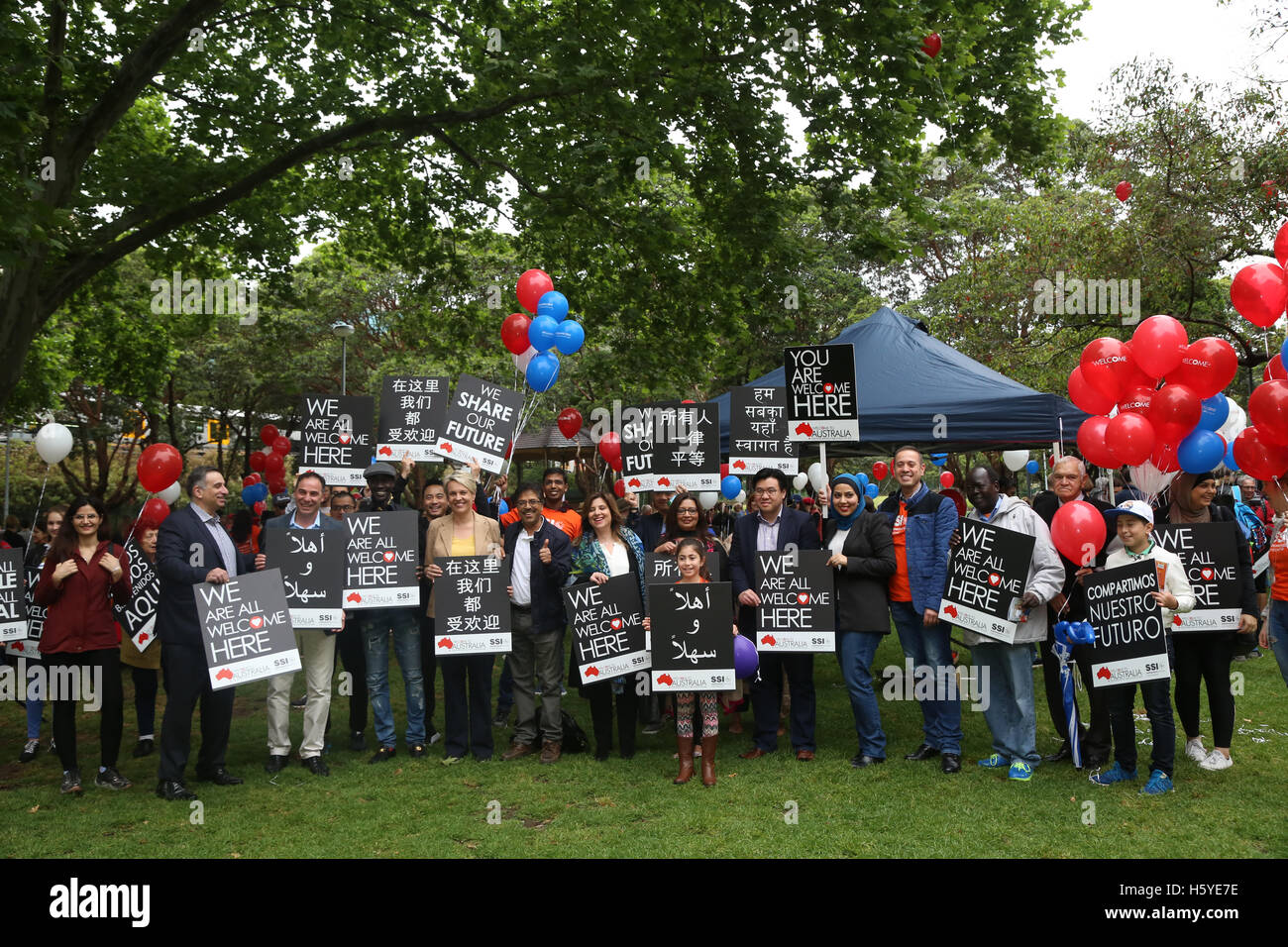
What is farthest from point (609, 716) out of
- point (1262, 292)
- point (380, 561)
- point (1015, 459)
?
point (1015, 459)

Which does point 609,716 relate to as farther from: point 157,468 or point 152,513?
point 152,513

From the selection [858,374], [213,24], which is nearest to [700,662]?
[858,374]

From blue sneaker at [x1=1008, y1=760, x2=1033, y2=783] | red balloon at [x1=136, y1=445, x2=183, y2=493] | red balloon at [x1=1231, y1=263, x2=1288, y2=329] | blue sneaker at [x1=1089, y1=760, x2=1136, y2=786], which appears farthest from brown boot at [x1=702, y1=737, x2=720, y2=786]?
red balloon at [x1=136, y1=445, x2=183, y2=493]

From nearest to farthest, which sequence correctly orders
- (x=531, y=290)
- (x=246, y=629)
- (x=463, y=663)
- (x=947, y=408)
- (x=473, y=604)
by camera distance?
(x=246, y=629) < (x=473, y=604) < (x=463, y=663) < (x=531, y=290) < (x=947, y=408)

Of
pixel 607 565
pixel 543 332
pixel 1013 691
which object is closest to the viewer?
pixel 1013 691

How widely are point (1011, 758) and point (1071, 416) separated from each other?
4084 mm

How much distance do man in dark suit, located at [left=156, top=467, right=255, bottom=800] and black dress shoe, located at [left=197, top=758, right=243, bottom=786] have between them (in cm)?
31

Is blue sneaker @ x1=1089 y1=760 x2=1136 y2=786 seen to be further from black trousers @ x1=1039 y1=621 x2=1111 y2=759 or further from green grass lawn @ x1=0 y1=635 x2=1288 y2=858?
black trousers @ x1=1039 y1=621 x2=1111 y2=759

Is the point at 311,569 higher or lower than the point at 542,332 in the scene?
lower

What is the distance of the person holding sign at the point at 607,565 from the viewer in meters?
7.17

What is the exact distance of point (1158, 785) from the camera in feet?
19.5

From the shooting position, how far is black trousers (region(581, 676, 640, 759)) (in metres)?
7.30

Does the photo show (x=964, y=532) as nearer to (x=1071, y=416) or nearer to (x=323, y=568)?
(x=1071, y=416)

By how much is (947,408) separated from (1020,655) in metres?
3.61
